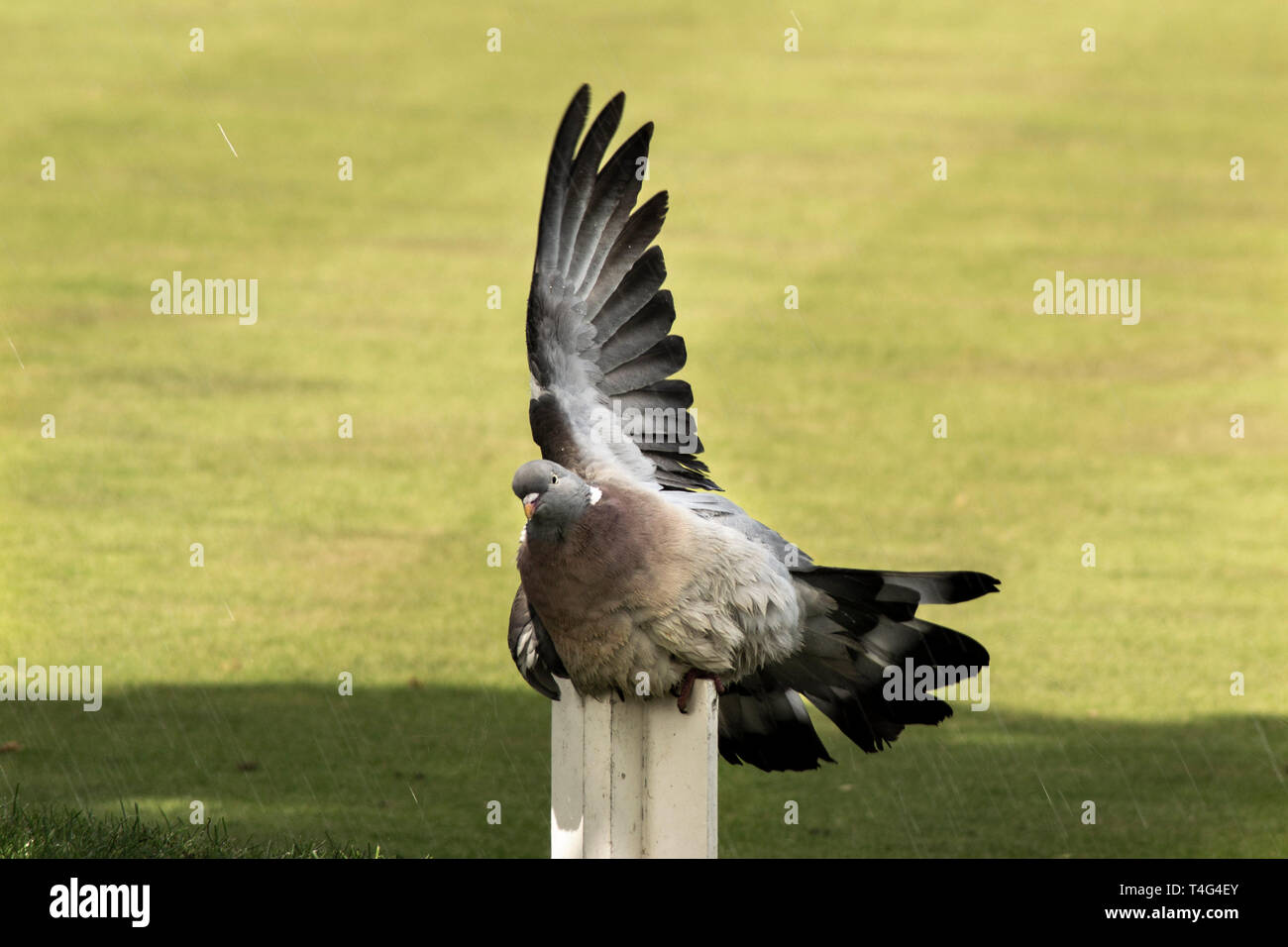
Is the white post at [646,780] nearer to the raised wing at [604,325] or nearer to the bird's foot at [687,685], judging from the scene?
the bird's foot at [687,685]

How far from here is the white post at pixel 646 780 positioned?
4.20m

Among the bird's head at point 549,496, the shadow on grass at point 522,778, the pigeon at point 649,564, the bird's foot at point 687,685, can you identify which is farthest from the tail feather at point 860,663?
the shadow on grass at point 522,778

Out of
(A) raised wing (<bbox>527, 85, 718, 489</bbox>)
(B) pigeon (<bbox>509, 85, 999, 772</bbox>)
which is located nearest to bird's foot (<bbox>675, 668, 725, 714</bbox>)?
(B) pigeon (<bbox>509, 85, 999, 772</bbox>)

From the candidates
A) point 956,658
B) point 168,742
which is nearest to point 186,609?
point 168,742

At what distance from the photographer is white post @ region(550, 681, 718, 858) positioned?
13.8 feet

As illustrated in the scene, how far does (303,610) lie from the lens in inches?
318

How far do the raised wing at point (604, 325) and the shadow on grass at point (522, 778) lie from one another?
161cm

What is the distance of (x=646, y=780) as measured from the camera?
422cm

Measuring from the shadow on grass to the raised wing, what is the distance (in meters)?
1.61

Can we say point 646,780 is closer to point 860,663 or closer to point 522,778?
point 860,663

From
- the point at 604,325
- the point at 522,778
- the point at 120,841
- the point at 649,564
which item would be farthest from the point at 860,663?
the point at 120,841

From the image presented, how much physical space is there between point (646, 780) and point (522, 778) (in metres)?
2.15

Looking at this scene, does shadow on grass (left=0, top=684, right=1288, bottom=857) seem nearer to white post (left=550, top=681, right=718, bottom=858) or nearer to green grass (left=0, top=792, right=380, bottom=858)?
green grass (left=0, top=792, right=380, bottom=858)

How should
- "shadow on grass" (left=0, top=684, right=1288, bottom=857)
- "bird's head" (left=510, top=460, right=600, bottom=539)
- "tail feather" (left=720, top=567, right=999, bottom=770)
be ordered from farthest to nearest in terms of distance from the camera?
"shadow on grass" (left=0, top=684, right=1288, bottom=857) → "tail feather" (left=720, top=567, right=999, bottom=770) → "bird's head" (left=510, top=460, right=600, bottom=539)
